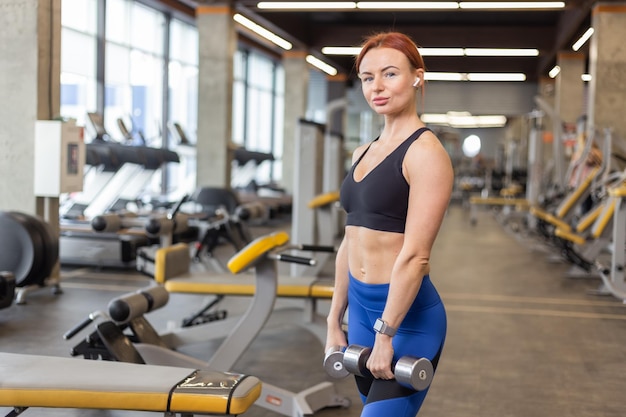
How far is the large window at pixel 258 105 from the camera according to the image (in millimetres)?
20609

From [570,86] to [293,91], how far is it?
5.98 meters

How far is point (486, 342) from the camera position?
17.5ft

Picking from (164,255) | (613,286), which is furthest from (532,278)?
(164,255)

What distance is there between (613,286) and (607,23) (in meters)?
5.66

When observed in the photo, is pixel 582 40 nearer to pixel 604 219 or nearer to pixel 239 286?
pixel 604 219

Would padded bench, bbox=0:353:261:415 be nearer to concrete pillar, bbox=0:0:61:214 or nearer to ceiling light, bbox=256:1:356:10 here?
concrete pillar, bbox=0:0:61:214

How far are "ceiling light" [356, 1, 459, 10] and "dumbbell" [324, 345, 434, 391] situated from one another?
9.34 meters

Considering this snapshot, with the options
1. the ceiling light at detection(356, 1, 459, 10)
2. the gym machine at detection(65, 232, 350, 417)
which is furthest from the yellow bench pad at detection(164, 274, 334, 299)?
the ceiling light at detection(356, 1, 459, 10)

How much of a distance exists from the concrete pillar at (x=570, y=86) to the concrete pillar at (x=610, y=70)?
4.73m

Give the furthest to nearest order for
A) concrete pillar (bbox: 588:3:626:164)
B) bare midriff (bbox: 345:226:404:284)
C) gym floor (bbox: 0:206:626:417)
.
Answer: concrete pillar (bbox: 588:3:626:164), gym floor (bbox: 0:206:626:417), bare midriff (bbox: 345:226:404:284)

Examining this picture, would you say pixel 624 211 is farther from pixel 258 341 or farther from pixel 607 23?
pixel 607 23

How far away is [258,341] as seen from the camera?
5.21 m

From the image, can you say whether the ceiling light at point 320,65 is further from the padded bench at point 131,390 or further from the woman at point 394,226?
the woman at point 394,226

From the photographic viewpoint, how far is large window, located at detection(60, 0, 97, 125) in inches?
468
